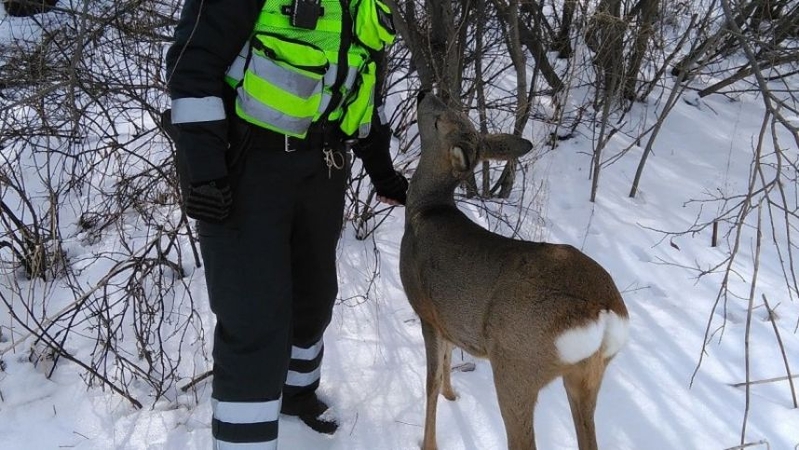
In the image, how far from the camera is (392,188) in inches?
140

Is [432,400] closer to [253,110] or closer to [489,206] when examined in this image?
[253,110]

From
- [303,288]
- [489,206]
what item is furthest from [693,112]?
[303,288]

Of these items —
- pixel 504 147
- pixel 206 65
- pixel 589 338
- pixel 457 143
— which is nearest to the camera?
pixel 206 65

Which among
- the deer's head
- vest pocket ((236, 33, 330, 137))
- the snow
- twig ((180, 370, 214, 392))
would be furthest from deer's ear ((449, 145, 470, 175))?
twig ((180, 370, 214, 392))

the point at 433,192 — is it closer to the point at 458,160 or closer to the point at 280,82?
the point at 458,160

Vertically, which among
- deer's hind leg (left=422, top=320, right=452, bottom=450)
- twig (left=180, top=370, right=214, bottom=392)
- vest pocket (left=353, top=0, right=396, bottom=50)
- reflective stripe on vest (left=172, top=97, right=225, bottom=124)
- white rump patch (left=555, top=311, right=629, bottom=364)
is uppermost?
vest pocket (left=353, top=0, right=396, bottom=50)

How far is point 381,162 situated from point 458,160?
15.3 inches

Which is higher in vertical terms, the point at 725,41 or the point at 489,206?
the point at 725,41

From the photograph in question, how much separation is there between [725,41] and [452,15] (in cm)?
330

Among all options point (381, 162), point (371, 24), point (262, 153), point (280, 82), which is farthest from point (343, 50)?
point (381, 162)

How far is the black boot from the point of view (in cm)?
327

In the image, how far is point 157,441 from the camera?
3168 mm

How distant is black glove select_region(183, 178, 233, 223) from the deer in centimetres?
106

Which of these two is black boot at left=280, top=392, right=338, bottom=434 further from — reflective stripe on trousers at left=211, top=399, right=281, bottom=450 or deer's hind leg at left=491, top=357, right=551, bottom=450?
deer's hind leg at left=491, top=357, right=551, bottom=450
